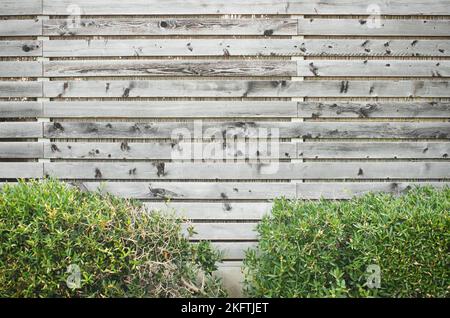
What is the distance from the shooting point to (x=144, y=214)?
3.78m

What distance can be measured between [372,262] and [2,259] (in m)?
2.88

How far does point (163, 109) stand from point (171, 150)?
442 millimetres

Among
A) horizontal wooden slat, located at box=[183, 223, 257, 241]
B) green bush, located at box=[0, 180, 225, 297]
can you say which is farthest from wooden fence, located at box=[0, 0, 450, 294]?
green bush, located at box=[0, 180, 225, 297]

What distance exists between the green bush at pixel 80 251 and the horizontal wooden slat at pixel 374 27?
8.56ft

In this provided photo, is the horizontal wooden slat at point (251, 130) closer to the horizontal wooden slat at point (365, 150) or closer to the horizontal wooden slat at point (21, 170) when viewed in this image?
the horizontal wooden slat at point (365, 150)

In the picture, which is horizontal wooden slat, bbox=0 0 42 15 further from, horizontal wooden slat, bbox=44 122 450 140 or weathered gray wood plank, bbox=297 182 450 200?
weathered gray wood plank, bbox=297 182 450 200

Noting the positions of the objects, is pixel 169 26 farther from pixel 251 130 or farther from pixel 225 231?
pixel 225 231

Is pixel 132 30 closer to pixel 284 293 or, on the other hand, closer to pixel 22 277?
pixel 22 277

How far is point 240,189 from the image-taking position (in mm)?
4625

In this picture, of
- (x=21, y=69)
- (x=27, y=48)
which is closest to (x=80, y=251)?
(x=21, y=69)

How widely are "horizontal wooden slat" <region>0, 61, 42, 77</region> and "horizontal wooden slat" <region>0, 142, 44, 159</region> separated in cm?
73

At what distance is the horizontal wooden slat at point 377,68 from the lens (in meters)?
4.61

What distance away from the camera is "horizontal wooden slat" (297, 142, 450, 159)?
4.61 metres
